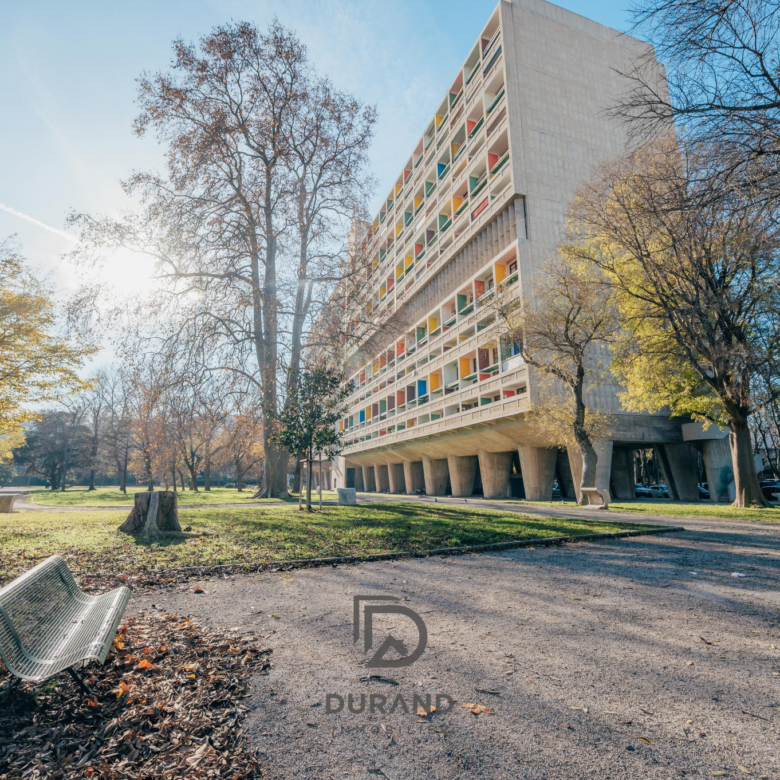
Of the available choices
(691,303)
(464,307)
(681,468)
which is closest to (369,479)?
(464,307)

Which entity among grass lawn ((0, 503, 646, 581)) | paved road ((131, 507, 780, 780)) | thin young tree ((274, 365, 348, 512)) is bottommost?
paved road ((131, 507, 780, 780))

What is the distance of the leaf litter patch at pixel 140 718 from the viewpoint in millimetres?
2328

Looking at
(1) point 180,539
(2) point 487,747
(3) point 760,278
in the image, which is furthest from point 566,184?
(2) point 487,747

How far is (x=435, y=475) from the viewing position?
41.7 meters

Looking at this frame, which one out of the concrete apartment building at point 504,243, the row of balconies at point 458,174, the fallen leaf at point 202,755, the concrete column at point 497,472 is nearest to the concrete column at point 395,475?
the concrete apartment building at point 504,243

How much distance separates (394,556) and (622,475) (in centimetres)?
2956

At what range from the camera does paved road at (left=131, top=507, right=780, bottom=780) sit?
94.3 inches

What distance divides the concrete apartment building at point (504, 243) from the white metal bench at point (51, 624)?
56.4ft

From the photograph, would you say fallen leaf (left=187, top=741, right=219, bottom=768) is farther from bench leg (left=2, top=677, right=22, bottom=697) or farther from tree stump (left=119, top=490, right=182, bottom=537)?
tree stump (left=119, top=490, right=182, bottom=537)

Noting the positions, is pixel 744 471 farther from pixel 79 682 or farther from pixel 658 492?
pixel 658 492

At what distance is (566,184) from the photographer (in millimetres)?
28812

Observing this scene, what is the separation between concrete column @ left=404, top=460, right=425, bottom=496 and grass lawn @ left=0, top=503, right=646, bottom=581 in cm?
3394

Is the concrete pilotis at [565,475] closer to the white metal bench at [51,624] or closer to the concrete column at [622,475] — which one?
the concrete column at [622,475]

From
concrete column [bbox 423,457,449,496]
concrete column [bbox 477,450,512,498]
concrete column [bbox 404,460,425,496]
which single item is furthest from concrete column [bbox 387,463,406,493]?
concrete column [bbox 477,450,512,498]
